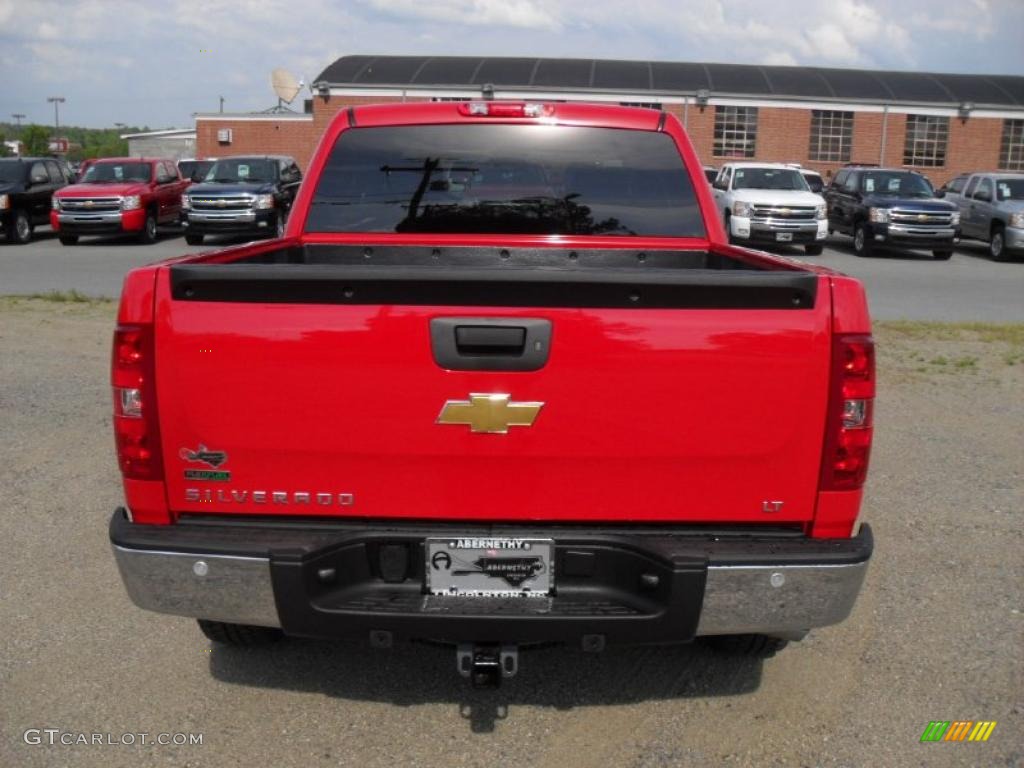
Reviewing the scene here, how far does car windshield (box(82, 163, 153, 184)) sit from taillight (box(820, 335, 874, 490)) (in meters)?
21.7

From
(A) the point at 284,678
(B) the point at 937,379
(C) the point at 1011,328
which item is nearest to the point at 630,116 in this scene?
(A) the point at 284,678

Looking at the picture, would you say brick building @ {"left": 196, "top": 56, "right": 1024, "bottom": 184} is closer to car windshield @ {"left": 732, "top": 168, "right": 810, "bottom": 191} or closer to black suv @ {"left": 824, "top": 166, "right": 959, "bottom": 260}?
black suv @ {"left": 824, "top": 166, "right": 959, "bottom": 260}

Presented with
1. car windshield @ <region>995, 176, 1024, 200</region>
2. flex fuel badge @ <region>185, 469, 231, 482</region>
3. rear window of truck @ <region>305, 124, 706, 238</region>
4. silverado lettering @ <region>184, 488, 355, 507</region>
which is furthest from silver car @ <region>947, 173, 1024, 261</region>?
flex fuel badge @ <region>185, 469, 231, 482</region>

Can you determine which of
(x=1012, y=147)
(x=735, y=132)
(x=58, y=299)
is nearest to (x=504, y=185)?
(x=58, y=299)

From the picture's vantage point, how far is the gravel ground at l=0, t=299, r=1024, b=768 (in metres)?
3.28

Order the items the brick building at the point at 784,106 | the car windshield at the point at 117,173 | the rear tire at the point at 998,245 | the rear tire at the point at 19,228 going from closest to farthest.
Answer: the rear tire at the point at 998,245 < the rear tire at the point at 19,228 < the car windshield at the point at 117,173 < the brick building at the point at 784,106

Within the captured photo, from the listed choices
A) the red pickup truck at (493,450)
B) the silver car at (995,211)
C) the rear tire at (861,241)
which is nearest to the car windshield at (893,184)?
the rear tire at (861,241)

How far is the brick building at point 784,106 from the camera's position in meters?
44.4

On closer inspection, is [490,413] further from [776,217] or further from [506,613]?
[776,217]

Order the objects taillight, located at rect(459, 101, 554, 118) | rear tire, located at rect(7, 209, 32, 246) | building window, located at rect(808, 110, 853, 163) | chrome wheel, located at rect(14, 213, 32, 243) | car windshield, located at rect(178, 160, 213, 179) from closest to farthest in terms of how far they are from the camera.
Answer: taillight, located at rect(459, 101, 554, 118) < rear tire, located at rect(7, 209, 32, 246) < chrome wheel, located at rect(14, 213, 32, 243) < car windshield, located at rect(178, 160, 213, 179) < building window, located at rect(808, 110, 853, 163)

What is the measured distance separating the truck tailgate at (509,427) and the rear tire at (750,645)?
956mm

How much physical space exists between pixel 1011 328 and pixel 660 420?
1042 cm

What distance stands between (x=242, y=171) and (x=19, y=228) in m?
4.79

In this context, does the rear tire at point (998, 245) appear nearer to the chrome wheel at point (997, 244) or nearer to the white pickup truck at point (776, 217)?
the chrome wheel at point (997, 244)
